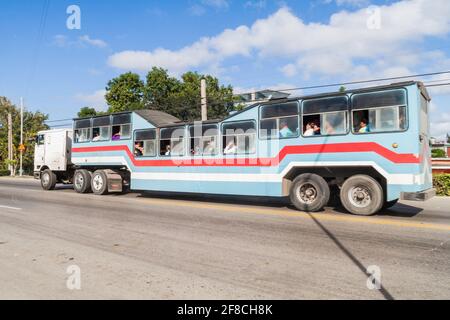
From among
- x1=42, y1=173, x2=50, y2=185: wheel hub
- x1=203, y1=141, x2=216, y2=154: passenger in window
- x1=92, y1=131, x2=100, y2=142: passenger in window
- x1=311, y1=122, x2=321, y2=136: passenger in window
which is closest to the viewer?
x1=311, y1=122, x2=321, y2=136: passenger in window

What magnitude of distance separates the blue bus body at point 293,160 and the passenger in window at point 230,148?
17 centimetres

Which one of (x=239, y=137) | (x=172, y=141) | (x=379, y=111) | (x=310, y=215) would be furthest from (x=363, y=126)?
(x=172, y=141)

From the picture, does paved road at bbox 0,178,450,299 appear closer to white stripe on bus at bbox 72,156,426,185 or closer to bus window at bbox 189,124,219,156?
white stripe on bus at bbox 72,156,426,185

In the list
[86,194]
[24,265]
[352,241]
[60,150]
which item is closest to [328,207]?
[352,241]

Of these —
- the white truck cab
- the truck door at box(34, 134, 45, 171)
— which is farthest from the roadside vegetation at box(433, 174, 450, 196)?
the truck door at box(34, 134, 45, 171)

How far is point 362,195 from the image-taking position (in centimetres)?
1023

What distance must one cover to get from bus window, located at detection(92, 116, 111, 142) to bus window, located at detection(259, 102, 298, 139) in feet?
25.4

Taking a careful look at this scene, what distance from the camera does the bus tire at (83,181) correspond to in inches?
671

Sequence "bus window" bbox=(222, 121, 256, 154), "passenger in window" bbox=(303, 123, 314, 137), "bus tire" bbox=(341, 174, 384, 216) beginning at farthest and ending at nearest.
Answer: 1. "bus window" bbox=(222, 121, 256, 154)
2. "passenger in window" bbox=(303, 123, 314, 137)
3. "bus tire" bbox=(341, 174, 384, 216)

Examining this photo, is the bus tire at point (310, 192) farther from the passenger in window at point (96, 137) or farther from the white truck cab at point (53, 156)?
the white truck cab at point (53, 156)

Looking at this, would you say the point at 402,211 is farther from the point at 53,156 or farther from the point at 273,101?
the point at 53,156

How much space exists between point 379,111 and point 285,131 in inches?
108

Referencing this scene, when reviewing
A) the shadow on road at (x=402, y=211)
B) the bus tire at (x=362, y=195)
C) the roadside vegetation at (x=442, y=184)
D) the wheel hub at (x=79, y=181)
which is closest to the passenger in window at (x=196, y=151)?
the bus tire at (x=362, y=195)

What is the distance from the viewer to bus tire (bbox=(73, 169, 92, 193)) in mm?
17047
